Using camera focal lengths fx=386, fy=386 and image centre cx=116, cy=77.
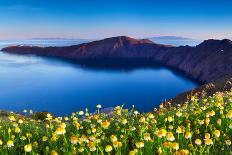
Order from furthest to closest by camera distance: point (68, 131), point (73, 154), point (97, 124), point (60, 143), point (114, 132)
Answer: point (97, 124) → point (68, 131) → point (114, 132) → point (60, 143) → point (73, 154)

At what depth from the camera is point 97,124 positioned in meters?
14.8

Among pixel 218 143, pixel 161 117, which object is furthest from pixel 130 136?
pixel 218 143

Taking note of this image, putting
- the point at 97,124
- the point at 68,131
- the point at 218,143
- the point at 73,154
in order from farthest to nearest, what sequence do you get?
the point at 97,124
the point at 68,131
the point at 218,143
the point at 73,154

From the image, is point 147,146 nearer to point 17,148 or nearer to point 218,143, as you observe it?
point 218,143

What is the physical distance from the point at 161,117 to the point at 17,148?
5220 millimetres

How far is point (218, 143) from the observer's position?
11.2 meters

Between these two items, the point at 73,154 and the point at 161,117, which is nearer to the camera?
the point at 73,154

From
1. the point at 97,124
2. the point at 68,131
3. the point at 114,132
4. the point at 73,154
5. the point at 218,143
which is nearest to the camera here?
the point at 73,154

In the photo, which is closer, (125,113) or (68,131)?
(68,131)

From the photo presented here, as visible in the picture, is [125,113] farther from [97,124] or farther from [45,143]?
[45,143]

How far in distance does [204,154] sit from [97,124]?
5.52 m

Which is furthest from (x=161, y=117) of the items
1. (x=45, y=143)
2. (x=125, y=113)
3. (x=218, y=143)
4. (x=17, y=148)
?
(x=17, y=148)

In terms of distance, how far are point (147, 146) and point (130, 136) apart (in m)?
2.40

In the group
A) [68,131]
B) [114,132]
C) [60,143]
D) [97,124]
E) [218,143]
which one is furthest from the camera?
[97,124]
